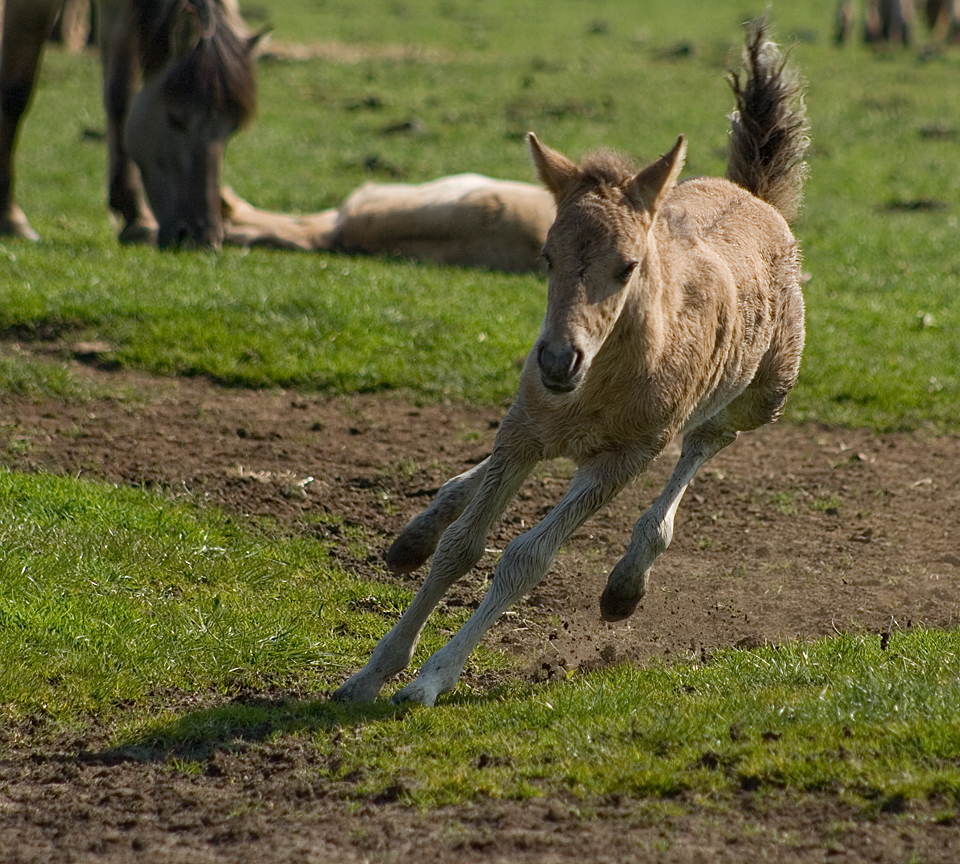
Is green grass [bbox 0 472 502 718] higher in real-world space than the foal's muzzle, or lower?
lower

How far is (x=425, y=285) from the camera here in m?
10.3

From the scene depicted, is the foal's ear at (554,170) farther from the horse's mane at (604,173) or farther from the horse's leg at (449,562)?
the horse's leg at (449,562)

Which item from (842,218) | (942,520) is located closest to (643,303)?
(942,520)

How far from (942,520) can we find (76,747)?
192 inches

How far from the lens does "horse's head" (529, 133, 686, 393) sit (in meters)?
4.29

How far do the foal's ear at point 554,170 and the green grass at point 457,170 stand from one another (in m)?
3.60

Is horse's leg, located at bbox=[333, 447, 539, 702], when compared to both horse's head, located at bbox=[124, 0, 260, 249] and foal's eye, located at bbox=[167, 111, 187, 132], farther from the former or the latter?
foal's eye, located at bbox=[167, 111, 187, 132]

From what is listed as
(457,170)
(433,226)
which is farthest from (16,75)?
(457,170)

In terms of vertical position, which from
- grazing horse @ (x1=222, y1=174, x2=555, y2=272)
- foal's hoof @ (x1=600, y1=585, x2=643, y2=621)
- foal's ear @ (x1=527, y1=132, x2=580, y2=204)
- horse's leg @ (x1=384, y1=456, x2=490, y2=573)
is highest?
foal's ear @ (x1=527, y1=132, x2=580, y2=204)

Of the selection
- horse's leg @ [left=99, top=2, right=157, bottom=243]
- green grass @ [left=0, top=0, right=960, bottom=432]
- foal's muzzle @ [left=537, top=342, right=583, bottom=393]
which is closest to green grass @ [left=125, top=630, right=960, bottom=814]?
foal's muzzle @ [left=537, top=342, right=583, bottom=393]

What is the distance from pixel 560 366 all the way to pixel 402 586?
2185 mm

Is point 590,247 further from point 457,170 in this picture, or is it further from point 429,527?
point 457,170

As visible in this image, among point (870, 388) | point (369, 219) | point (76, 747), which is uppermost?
point (369, 219)

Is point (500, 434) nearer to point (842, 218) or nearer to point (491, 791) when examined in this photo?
point (491, 791)
